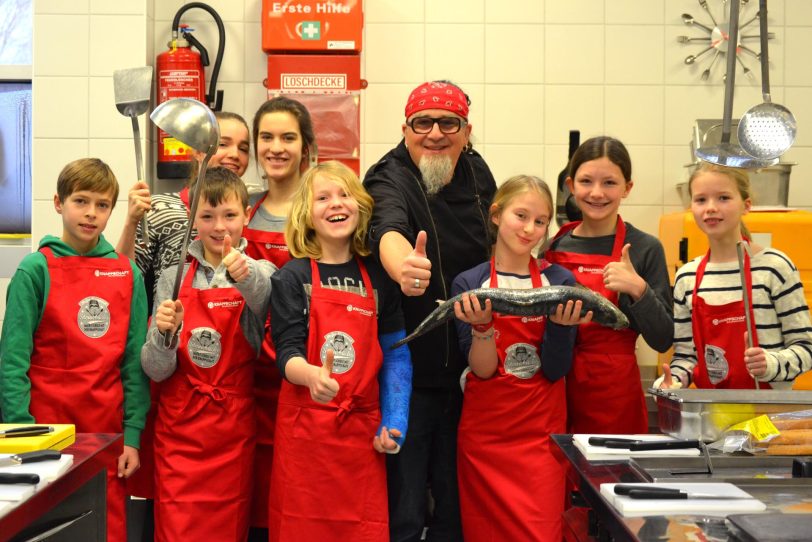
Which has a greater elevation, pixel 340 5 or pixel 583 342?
pixel 340 5

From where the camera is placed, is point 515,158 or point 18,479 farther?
point 515,158

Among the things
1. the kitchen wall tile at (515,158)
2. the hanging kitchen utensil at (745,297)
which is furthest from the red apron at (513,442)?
the kitchen wall tile at (515,158)

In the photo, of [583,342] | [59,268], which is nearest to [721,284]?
[583,342]

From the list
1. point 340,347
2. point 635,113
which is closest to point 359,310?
point 340,347

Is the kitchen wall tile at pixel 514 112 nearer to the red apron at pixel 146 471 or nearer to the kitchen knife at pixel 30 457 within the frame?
the red apron at pixel 146 471

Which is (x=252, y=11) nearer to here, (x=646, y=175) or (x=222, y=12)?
(x=222, y=12)

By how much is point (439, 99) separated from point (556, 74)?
1.58 m

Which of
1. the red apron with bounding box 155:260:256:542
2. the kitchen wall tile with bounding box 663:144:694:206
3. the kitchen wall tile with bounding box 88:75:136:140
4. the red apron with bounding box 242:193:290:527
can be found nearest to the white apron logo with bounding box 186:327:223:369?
the red apron with bounding box 155:260:256:542

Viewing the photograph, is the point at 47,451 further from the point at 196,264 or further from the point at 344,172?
the point at 344,172

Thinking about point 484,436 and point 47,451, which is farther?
point 484,436

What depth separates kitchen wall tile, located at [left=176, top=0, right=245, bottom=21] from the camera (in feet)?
12.3

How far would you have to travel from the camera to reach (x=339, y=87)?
11.9ft

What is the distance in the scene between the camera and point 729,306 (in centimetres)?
229

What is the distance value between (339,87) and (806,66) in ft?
6.63
